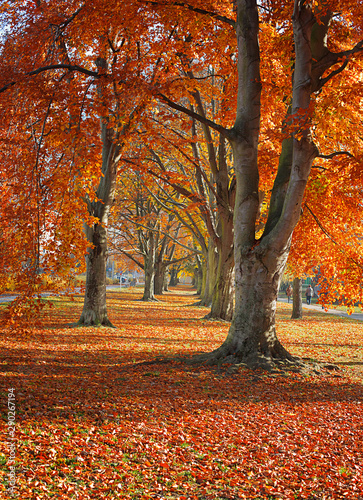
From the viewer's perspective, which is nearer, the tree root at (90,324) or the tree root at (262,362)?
the tree root at (262,362)

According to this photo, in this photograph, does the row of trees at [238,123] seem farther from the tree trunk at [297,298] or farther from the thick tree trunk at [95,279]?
the tree trunk at [297,298]

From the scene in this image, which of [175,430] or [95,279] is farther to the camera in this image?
[95,279]

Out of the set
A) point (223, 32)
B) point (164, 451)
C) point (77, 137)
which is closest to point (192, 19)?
point (223, 32)

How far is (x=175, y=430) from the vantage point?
455 centimetres

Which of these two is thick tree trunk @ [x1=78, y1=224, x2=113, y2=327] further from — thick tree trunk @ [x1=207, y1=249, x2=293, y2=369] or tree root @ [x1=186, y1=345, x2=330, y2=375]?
thick tree trunk @ [x1=207, y1=249, x2=293, y2=369]

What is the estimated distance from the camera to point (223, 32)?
914 cm

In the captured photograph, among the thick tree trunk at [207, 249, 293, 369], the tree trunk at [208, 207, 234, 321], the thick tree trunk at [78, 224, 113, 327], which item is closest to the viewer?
the thick tree trunk at [207, 249, 293, 369]

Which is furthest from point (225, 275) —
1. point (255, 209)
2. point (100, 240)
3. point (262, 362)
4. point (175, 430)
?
point (175, 430)

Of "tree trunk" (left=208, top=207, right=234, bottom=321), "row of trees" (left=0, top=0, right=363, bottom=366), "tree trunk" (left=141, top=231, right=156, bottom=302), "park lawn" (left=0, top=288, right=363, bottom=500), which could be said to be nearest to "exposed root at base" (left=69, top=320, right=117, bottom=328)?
"park lawn" (left=0, top=288, right=363, bottom=500)

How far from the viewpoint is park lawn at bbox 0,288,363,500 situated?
3400 millimetres

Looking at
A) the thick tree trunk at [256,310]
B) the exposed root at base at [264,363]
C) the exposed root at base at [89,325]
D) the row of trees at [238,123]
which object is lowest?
the exposed root at base at [89,325]

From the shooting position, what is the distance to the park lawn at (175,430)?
134 inches

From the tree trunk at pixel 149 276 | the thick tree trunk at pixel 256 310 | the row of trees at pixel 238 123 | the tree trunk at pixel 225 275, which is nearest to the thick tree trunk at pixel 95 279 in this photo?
the row of trees at pixel 238 123

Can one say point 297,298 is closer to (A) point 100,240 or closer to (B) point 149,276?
(B) point 149,276
